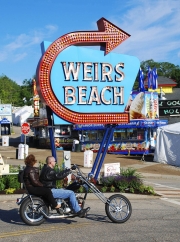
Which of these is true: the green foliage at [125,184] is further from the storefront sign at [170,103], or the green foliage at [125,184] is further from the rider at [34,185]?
the storefront sign at [170,103]

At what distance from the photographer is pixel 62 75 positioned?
13125mm

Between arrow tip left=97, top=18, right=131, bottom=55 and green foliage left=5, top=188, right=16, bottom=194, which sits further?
arrow tip left=97, top=18, right=131, bottom=55

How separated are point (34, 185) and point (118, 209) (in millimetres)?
1829

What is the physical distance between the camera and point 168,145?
24.6m

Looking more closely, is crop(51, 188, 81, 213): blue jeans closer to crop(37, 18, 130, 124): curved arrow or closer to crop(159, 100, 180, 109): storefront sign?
crop(37, 18, 130, 124): curved arrow

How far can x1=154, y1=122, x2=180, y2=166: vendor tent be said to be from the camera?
24.1 m

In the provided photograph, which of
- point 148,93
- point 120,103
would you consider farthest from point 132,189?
point 148,93

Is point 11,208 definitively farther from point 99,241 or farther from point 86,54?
point 86,54

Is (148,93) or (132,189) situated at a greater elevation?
(148,93)

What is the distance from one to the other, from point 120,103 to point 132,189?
3131 millimetres

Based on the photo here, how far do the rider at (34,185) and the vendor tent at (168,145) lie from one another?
55.3ft

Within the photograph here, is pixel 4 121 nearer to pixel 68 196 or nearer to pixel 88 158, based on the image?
pixel 88 158

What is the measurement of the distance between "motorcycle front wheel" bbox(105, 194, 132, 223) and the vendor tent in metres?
15.9

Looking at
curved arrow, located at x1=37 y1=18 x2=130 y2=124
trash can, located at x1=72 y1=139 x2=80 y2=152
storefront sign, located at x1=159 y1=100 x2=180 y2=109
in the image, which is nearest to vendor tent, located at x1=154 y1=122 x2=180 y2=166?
trash can, located at x1=72 y1=139 x2=80 y2=152
